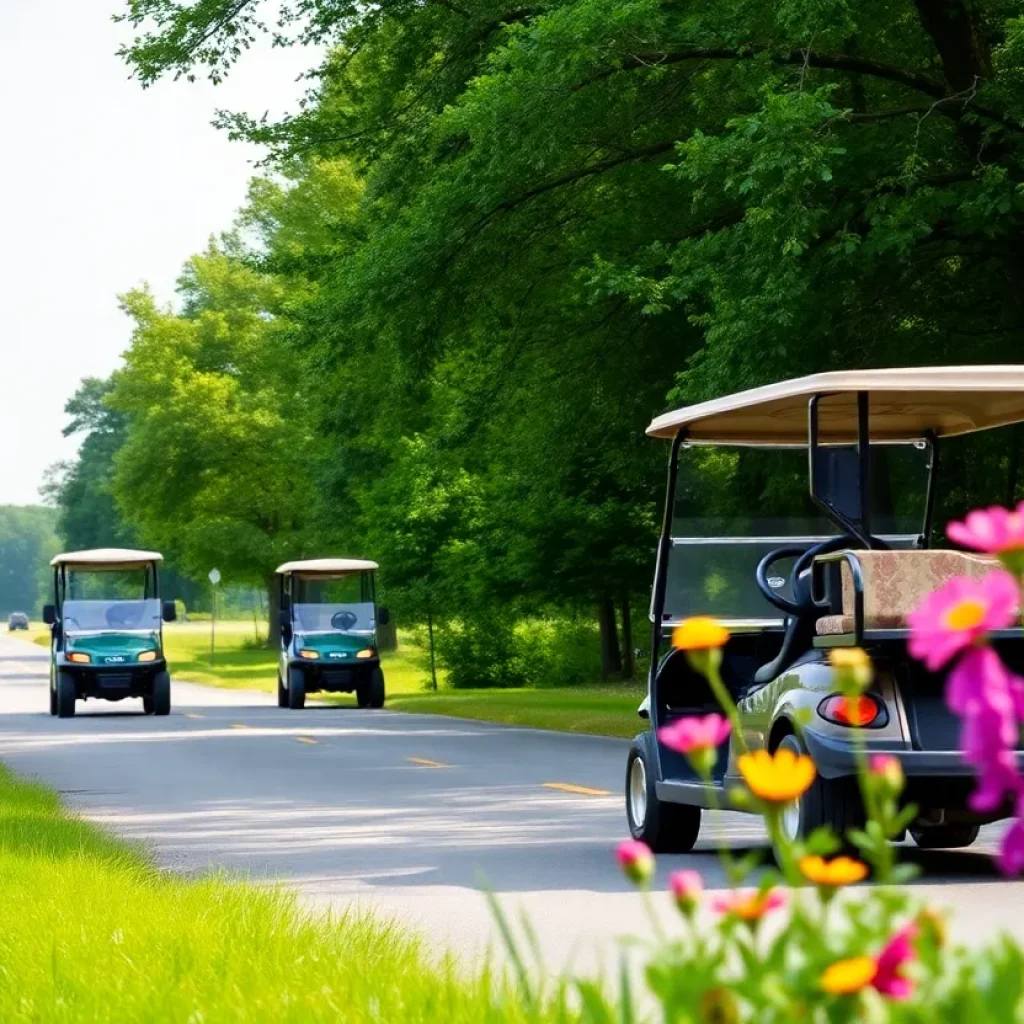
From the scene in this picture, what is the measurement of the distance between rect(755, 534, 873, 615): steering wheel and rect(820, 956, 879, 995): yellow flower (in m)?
8.26

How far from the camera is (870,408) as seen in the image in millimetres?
12508

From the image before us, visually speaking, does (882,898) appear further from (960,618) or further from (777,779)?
(960,618)

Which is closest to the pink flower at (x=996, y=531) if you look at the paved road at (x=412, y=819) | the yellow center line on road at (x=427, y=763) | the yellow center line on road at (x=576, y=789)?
the paved road at (x=412, y=819)

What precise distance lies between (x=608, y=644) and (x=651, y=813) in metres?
35.7

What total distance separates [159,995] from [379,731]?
23.4 m

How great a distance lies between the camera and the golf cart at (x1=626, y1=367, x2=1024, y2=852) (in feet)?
34.2

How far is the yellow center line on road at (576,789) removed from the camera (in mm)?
17297

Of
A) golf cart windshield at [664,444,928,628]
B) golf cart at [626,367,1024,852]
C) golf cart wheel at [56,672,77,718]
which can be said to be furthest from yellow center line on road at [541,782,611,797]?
golf cart wheel at [56,672,77,718]

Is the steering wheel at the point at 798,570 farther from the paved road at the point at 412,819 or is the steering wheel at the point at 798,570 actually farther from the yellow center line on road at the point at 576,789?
the yellow center line on road at the point at 576,789

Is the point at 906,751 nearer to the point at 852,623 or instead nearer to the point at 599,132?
the point at 852,623

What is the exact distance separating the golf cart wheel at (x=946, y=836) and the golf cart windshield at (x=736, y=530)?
1359mm

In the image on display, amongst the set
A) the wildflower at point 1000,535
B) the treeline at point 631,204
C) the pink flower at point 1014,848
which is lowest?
the pink flower at point 1014,848

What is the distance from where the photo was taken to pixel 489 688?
161 ft

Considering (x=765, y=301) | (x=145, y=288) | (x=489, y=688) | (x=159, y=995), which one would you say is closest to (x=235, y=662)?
(x=145, y=288)
